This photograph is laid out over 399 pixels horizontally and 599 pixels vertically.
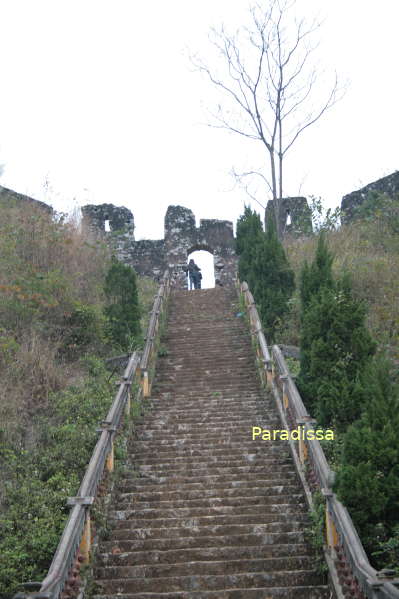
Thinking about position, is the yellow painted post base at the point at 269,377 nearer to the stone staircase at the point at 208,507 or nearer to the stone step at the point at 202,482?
the stone staircase at the point at 208,507

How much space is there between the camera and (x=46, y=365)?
1197cm

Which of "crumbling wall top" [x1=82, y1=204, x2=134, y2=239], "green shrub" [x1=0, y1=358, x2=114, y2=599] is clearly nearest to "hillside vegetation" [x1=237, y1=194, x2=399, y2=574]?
"green shrub" [x1=0, y1=358, x2=114, y2=599]

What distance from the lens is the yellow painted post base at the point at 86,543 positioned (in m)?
7.09

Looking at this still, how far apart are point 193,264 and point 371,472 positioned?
18233mm

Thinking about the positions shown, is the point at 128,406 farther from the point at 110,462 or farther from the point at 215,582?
the point at 215,582

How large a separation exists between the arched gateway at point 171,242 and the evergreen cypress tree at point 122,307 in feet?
26.7

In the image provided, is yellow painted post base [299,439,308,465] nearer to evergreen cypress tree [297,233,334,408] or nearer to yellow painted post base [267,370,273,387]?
evergreen cypress tree [297,233,334,408]

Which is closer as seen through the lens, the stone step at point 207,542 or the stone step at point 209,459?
the stone step at point 207,542

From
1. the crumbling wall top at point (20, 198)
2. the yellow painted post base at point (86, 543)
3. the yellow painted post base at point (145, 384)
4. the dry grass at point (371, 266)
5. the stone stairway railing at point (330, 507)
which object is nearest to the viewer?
the stone stairway railing at point (330, 507)

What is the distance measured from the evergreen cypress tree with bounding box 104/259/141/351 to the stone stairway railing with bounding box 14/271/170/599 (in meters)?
1.95

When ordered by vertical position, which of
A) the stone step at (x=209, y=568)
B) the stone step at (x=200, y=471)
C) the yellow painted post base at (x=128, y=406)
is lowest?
the stone step at (x=209, y=568)

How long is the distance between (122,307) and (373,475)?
962 centimetres

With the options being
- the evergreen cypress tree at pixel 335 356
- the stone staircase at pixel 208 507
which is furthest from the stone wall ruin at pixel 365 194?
the evergreen cypress tree at pixel 335 356

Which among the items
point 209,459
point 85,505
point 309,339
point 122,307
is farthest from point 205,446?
point 122,307
